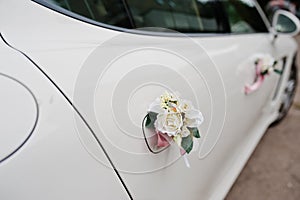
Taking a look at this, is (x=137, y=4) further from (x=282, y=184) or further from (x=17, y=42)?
(x=282, y=184)

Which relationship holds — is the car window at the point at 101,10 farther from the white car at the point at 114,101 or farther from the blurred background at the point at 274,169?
the blurred background at the point at 274,169

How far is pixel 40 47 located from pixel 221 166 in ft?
3.54

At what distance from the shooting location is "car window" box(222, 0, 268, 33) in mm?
1911

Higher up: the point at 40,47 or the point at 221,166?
the point at 40,47

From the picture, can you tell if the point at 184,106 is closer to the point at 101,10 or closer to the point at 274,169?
the point at 101,10

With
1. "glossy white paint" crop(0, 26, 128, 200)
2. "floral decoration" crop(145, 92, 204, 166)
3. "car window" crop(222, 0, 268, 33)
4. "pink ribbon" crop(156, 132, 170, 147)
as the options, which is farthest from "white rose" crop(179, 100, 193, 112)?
"car window" crop(222, 0, 268, 33)

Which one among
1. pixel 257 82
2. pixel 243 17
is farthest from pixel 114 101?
pixel 243 17

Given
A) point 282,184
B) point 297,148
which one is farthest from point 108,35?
point 297,148

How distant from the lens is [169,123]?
0.92 m

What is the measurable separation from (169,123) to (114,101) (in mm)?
183

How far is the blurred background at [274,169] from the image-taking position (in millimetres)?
2064

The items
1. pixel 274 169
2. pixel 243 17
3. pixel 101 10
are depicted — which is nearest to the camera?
pixel 101 10

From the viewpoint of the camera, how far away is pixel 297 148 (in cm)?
253

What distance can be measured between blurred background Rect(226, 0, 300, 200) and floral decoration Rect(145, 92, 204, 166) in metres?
1.25
